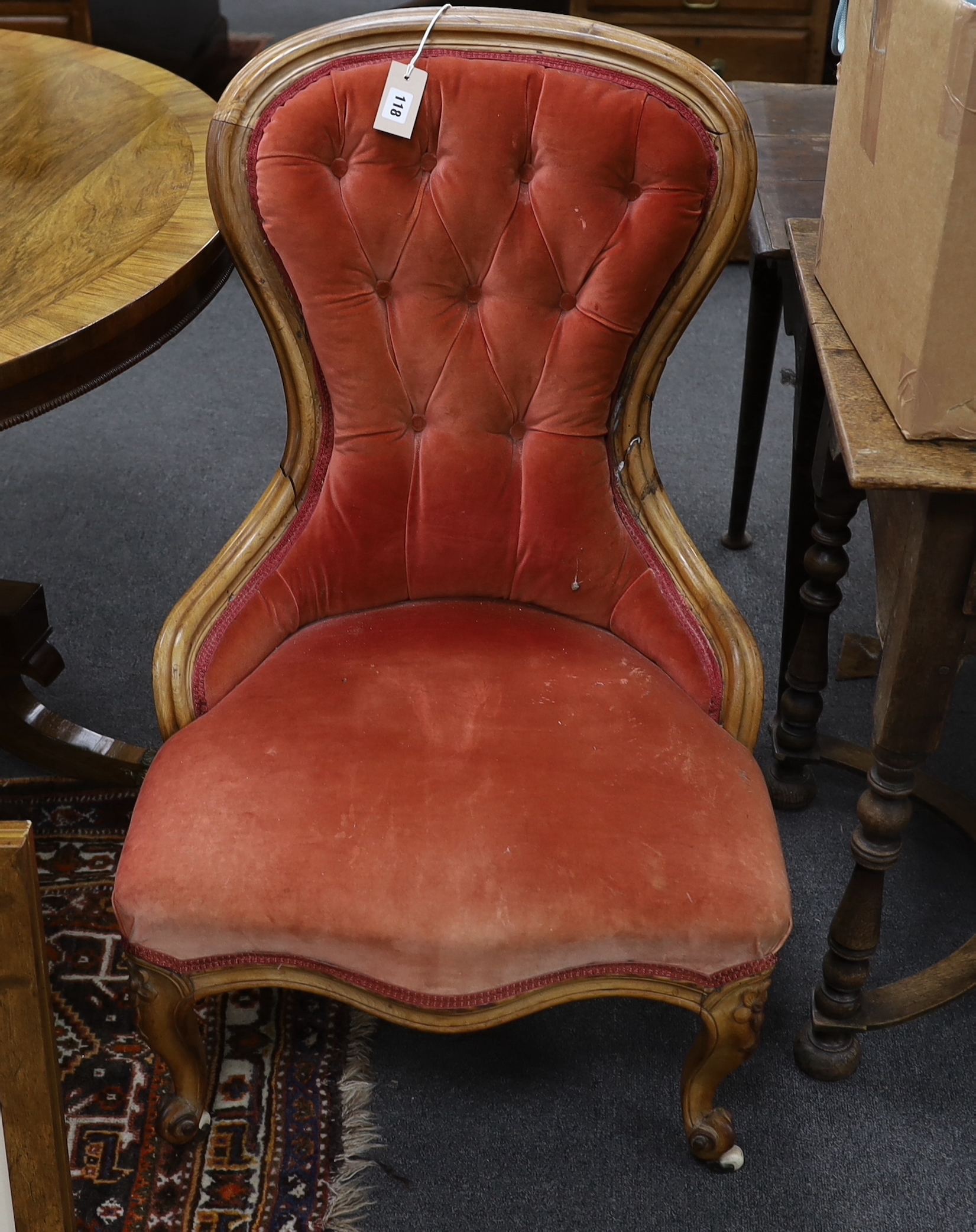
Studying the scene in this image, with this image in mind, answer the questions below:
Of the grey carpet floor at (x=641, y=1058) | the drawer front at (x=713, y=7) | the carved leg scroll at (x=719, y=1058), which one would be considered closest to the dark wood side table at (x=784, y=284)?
the grey carpet floor at (x=641, y=1058)

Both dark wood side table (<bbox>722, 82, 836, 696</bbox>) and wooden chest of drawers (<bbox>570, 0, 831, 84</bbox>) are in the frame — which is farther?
wooden chest of drawers (<bbox>570, 0, 831, 84</bbox>)

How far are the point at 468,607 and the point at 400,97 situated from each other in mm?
541

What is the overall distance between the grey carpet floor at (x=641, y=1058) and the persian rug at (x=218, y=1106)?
0.05 meters

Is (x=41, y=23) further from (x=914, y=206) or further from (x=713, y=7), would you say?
(x=914, y=206)

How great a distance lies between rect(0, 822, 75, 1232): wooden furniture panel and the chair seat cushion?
425 mm

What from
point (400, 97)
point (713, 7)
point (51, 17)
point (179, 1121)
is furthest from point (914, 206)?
point (51, 17)

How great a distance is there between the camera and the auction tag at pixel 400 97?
1195 millimetres

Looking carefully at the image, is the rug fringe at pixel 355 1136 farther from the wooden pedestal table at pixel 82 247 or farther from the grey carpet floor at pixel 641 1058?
the wooden pedestal table at pixel 82 247

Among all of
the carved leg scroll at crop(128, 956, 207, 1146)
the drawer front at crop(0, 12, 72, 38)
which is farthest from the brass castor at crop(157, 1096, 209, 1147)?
the drawer front at crop(0, 12, 72, 38)

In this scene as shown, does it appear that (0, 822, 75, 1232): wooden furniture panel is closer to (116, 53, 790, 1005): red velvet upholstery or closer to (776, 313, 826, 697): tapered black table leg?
(116, 53, 790, 1005): red velvet upholstery

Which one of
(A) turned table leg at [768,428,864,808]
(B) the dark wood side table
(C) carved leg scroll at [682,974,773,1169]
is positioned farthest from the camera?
(B) the dark wood side table

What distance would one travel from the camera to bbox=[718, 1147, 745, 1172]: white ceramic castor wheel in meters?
1.29

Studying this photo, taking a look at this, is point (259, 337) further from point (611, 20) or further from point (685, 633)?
point (685, 633)

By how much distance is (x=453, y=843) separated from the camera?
3.57ft
